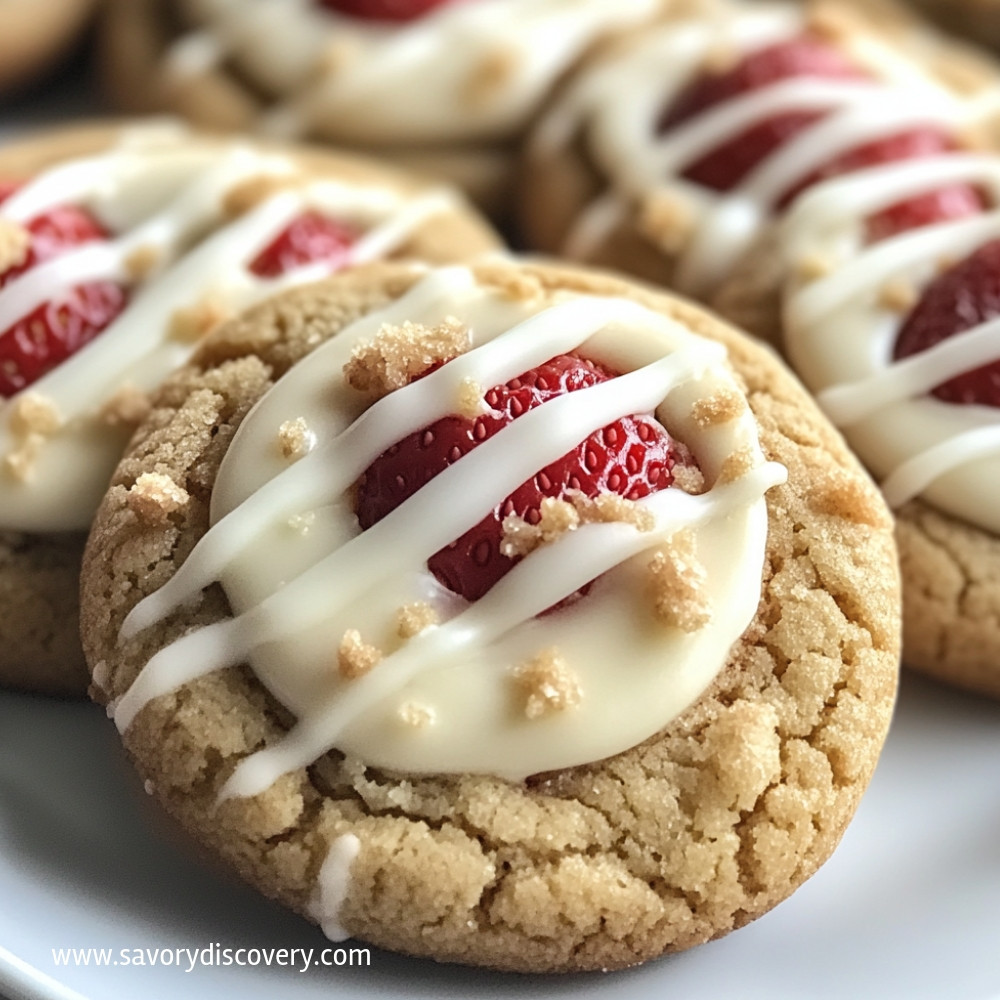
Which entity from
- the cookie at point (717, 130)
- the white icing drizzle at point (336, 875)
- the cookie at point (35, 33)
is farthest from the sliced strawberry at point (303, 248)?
A: the cookie at point (35, 33)

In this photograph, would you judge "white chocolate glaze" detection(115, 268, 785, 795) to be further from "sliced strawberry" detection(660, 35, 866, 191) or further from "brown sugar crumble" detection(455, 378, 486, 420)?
"sliced strawberry" detection(660, 35, 866, 191)

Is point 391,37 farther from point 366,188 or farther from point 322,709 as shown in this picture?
point 322,709

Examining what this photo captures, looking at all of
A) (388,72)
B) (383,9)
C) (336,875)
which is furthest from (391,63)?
(336,875)

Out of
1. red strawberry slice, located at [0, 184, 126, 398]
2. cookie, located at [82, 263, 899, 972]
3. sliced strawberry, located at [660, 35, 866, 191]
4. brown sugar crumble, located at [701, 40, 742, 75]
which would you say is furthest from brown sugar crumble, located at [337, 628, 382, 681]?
brown sugar crumble, located at [701, 40, 742, 75]

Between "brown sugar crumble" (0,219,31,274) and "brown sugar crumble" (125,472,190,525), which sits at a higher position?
"brown sugar crumble" (0,219,31,274)

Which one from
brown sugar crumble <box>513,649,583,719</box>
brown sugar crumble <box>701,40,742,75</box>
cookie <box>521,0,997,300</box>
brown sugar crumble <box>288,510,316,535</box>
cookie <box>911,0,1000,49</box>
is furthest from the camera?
cookie <box>911,0,1000,49</box>

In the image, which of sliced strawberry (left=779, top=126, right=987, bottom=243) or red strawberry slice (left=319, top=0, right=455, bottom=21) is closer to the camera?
sliced strawberry (left=779, top=126, right=987, bottom=243)

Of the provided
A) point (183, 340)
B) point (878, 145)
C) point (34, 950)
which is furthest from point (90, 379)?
point (878, 145)
